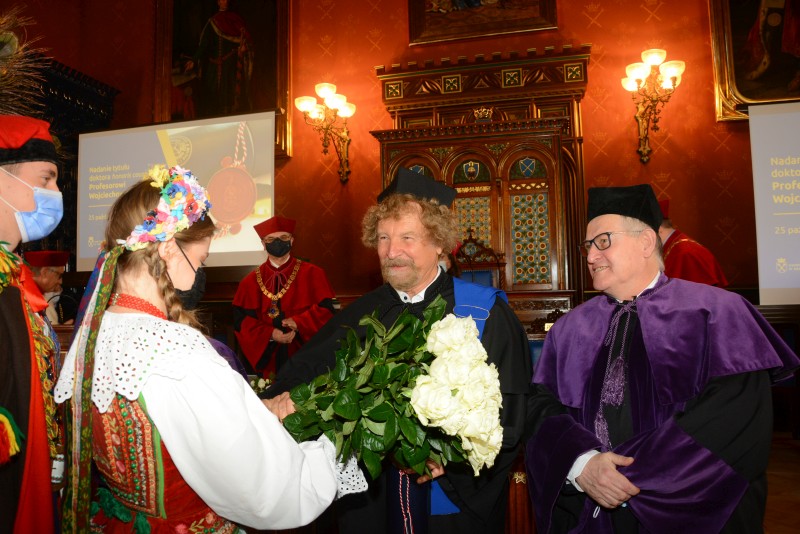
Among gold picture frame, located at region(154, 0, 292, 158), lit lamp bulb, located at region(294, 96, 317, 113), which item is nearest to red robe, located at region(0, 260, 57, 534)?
lit lamp bulb, located at region(294, 96, 317, 113)

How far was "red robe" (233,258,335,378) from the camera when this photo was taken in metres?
5.34

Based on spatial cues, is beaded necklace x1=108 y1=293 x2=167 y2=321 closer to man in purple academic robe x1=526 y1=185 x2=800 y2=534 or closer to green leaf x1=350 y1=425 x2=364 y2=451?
green leaf x1=350 y1=425 x2=364 y2=451

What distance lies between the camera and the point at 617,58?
741cm

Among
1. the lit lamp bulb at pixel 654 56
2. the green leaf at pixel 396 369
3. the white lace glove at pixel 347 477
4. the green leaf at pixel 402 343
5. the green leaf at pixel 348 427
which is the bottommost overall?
the white lace glove at pixel 347 477

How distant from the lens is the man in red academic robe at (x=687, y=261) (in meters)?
5.43

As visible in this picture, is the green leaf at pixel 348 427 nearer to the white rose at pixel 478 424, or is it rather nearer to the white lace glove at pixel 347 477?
the white lace glove at pixel 347 477

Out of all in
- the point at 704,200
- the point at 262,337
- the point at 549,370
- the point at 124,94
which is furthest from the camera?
the point at 124,94

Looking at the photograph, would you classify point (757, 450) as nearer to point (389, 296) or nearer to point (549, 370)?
point (549, 370)

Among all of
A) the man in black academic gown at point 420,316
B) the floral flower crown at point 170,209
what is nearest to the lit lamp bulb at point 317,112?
the man in black academic gown at point 420,316

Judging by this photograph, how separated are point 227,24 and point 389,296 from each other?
797cm

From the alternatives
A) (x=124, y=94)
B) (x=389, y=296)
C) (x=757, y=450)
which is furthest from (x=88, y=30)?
(x=757, y=450)

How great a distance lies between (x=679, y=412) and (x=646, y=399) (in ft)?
0.40

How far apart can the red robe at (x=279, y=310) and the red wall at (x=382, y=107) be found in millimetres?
2493

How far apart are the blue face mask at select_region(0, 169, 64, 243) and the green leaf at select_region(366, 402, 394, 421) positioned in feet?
4.55
